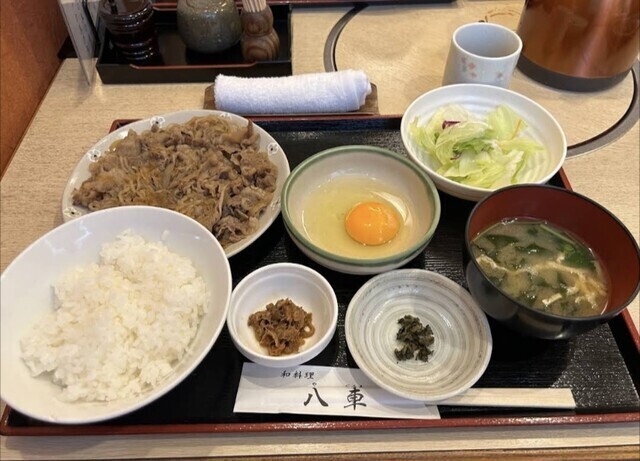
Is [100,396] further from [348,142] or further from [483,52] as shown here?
[483,52]

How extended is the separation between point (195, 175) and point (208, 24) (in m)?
0.85

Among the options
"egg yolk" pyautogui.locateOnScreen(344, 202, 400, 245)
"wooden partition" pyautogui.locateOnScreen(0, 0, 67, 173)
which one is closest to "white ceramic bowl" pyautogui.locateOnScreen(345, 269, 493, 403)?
"egg yolk" pyautogui.locateOnScreen(344, 202, 400, 245)

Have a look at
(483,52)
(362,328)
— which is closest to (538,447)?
(362,328)

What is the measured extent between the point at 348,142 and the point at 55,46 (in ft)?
5.06

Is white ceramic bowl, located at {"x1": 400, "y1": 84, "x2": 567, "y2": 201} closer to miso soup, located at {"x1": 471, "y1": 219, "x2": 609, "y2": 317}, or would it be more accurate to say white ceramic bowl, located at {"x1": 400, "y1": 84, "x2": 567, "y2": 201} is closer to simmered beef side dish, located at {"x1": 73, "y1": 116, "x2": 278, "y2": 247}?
miso soup, located at {"x1": 471, "y1": 219, "x2": 609, "y2": 317}

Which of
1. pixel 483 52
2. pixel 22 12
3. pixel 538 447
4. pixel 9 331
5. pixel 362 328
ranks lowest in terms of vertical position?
pixel 538 447

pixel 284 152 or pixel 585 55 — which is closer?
pixel 284 152

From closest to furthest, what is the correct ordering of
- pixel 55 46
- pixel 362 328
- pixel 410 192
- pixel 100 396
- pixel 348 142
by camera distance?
pixel 100 396 < pixel 362 328 < pixel 410 192 < pixel 348 142 < pixel 55 46

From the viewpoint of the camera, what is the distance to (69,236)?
4.87 feet

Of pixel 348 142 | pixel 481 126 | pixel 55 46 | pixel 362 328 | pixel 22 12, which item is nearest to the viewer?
pixel 362 328

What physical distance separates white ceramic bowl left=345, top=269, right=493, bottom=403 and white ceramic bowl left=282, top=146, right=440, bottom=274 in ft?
0.26

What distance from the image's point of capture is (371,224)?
169 centimetres

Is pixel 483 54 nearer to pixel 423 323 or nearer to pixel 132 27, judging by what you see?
pixel 423 323

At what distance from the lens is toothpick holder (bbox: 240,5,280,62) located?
2.13 metres
